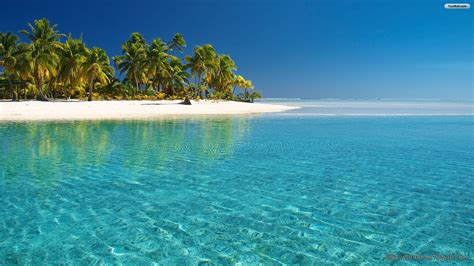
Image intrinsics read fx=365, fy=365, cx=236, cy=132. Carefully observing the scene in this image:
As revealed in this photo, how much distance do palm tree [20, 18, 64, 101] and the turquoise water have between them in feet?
110

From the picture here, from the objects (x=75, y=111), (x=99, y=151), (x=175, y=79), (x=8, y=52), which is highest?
(x=8, y=52)

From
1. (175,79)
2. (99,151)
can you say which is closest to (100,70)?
(175,79)

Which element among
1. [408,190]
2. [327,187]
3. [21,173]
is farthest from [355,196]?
[21,173]

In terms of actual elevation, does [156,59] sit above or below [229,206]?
above

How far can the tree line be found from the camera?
147ft

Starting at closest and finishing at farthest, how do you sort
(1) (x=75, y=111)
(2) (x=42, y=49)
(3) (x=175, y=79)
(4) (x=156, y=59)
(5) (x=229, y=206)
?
(5) (x=229, y=206)
(1) (x=75, y=111)
(2) (x=42, y=49)
(4) (x=156, y=59)
(3) (x=175, y=79)

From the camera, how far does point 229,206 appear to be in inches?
291

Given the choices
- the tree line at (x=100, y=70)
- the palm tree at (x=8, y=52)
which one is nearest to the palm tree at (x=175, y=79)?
the tree line at (x=100, y=70)

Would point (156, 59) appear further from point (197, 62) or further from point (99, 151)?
point (99, 151)

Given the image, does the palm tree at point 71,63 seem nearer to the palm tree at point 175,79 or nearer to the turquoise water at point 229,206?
the palm tree at point 175,79

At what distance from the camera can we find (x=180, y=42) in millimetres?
72062

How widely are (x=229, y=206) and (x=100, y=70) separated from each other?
147 ft

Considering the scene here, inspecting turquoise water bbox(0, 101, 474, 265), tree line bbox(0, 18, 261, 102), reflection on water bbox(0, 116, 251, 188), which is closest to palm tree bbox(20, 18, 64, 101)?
tree line bbox(0, 18, 261, 102)

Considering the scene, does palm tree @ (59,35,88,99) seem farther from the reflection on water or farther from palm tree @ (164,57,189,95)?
the reflection on water
